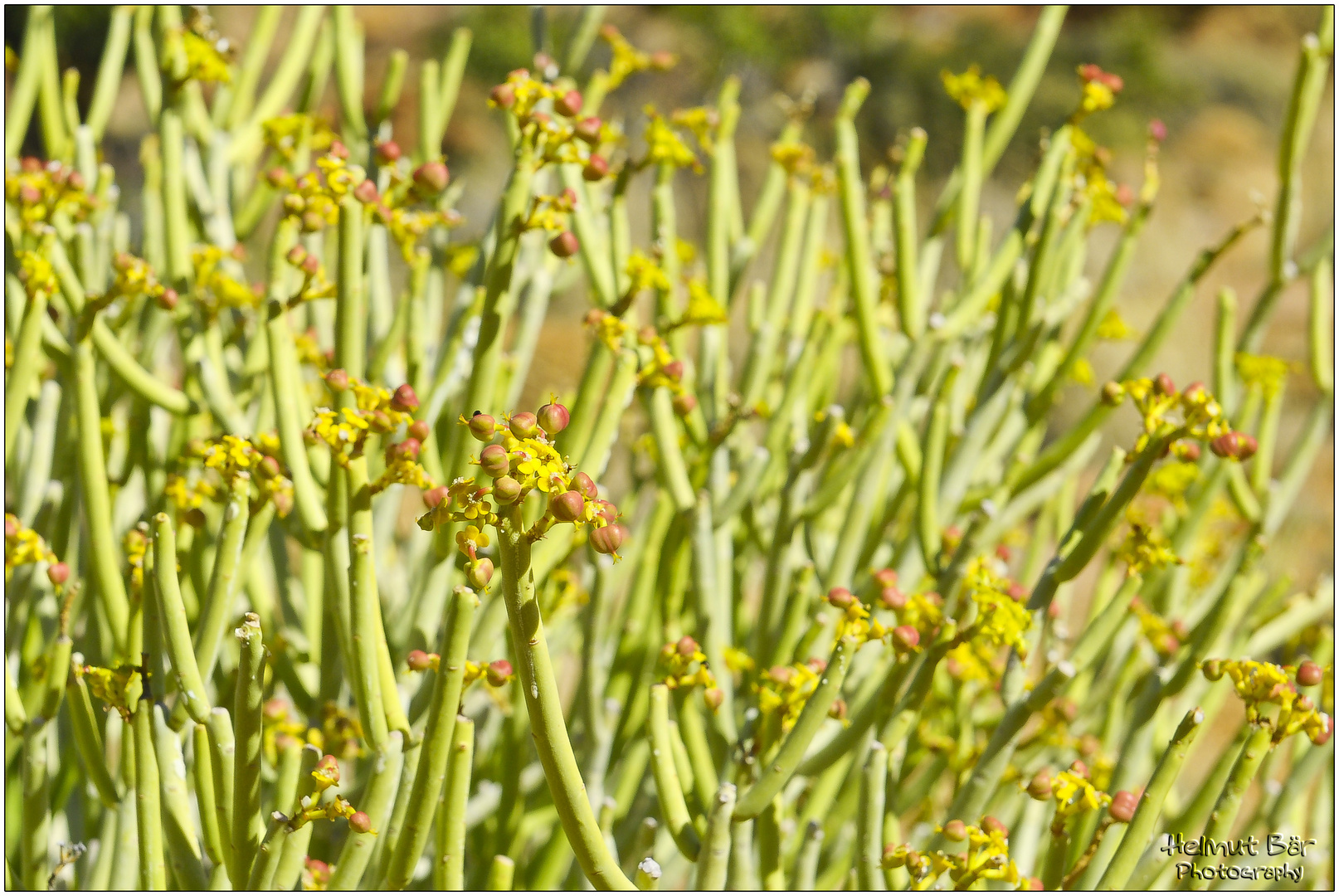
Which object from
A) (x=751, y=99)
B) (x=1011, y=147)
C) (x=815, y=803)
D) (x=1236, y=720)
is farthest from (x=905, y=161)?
(x=751, y=99)

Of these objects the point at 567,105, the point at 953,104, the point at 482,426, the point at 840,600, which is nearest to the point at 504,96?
the point at 567,105

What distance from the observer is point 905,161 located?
211 centimetres

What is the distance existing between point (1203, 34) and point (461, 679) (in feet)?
41.6

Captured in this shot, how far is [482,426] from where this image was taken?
0.90 meters

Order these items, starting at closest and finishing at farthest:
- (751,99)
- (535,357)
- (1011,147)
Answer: (535,357) → (1011,147) → (751,99)

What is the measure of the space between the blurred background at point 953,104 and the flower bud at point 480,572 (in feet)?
19.1

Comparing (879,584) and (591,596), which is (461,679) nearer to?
(591,596)

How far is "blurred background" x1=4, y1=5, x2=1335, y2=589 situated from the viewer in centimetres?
834

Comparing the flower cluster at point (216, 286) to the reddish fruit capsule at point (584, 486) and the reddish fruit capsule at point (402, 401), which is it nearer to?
the reddish fruit capsule at point (402, 401)

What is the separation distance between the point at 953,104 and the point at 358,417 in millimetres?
9281

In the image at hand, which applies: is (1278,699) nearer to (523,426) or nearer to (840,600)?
(840,600)

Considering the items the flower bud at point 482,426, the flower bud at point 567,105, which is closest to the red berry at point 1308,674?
the flower bud at point 482,426

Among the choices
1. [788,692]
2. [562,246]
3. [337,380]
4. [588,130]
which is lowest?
[788,692]

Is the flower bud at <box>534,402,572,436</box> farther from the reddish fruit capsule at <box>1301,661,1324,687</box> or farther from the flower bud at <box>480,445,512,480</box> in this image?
the reddish fruit capsule at <box>1301,661,1324,687</box>
